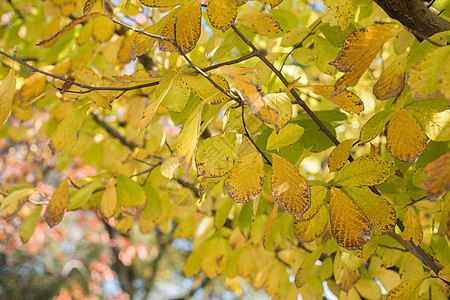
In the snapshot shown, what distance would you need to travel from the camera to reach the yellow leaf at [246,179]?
421mm

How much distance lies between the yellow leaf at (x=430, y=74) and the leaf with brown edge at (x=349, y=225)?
18 centimetres

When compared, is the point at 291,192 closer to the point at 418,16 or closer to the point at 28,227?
the point at 418,16

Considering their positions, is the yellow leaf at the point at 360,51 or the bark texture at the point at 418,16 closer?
the yellow leaf at the point at 360,51

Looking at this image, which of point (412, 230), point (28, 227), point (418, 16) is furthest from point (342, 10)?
point (28, 227)

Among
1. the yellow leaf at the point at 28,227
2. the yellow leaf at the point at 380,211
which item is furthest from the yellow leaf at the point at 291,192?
the yellow leaf at the point at 28,227

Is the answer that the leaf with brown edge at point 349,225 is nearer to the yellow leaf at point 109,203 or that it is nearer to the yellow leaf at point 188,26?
the yellow leaf at point 188,26

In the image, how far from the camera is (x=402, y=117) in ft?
1.41

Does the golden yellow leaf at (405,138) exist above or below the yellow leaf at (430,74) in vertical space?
below

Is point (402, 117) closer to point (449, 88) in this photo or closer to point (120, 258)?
point (449, 88)

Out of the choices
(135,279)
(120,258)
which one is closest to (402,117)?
(120,258)

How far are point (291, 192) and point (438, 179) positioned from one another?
172 millimetres

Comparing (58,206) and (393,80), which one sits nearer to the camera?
(393,80)

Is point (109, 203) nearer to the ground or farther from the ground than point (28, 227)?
farther from the ground

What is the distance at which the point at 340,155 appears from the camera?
0.51 m
